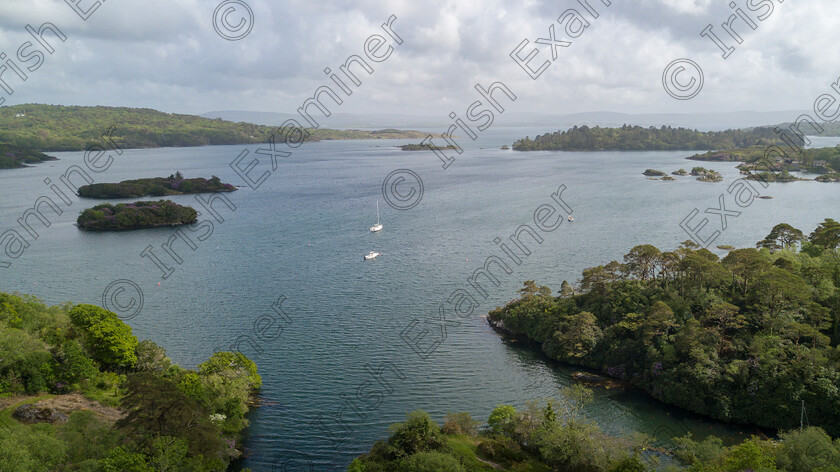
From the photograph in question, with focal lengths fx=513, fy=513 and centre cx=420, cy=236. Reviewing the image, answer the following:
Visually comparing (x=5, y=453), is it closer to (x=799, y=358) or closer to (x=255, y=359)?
(x=255, y=359)

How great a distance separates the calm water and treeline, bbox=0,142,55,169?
27.0 meters

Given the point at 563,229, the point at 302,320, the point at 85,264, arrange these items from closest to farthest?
the point at 302,320, the point at 85,264, the point at 563,229

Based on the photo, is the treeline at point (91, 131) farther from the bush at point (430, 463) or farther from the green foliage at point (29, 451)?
the bush at point (430, 463)

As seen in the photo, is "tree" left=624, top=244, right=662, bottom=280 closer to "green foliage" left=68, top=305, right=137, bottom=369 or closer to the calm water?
the calm water

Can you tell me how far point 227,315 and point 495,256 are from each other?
76.2 ft

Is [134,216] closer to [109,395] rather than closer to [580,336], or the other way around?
[109,395]

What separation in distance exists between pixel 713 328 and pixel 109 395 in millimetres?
28784

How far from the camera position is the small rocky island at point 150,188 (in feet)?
252

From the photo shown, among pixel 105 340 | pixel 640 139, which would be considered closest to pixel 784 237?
pixel 105 340

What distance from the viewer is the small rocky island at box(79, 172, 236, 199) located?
76.9 m

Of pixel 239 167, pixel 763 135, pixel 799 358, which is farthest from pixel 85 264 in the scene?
pixel 763 135

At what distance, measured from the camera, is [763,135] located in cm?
15862

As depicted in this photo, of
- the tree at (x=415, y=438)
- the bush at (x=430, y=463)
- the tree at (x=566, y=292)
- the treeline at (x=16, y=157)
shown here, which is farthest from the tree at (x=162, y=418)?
the treeline at (x=16, y=157)

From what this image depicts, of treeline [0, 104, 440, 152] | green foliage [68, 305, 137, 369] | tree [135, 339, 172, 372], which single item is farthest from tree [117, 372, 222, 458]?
treeline [0, 104, 440, 152]
